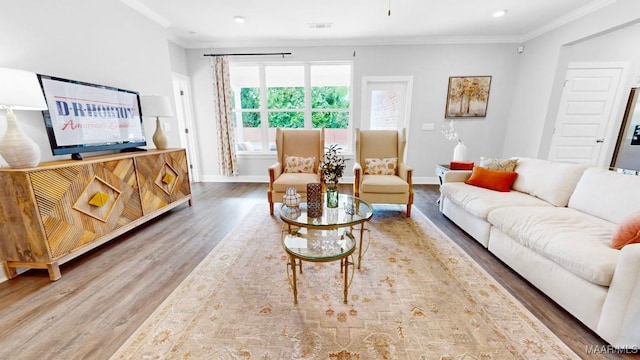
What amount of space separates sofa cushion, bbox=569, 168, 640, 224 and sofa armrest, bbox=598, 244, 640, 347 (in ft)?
2.20

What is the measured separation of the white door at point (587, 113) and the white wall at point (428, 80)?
768 millimetres

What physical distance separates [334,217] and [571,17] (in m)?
4.24

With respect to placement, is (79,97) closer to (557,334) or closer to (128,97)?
(128,97)

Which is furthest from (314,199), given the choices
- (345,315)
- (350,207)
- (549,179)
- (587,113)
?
(587,113)

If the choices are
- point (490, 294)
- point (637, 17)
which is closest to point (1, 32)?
point (490, 294)

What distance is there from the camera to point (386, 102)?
4.51m

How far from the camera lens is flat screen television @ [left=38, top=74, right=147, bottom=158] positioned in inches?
80.5

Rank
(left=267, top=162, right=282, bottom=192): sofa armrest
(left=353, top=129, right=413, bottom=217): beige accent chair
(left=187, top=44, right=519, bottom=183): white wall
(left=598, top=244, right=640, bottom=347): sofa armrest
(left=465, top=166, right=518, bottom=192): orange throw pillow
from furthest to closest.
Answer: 1. (left=187, top=44, right=519, bottom=183): white wall
2. (left=267, top=162, right=282, bottom=192): sofa armrest
3. (left=353, top=129, right=413, bottom=217): beige accent chair
4. (left=465, top=166, right=518, bottom=192): orange throw pillow
5. (left=598, top=244, right=640, bottom=347): sofa armrest

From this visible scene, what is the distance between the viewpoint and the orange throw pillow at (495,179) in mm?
2584

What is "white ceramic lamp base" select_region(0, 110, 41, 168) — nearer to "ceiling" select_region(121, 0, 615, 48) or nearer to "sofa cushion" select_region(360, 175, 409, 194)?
"ceiling" select_region(121, 0, 615, 48)

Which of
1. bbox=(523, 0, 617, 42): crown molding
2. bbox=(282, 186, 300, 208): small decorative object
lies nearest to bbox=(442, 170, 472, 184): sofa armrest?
bbox=(282, 186, 300, 208): small decorative object

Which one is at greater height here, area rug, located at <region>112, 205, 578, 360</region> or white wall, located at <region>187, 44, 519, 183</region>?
white wall, located at <region>187, 44, 519, 183</region>

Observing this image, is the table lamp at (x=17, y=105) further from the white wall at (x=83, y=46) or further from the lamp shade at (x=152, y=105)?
the lamp shade at (x=152, y=105)

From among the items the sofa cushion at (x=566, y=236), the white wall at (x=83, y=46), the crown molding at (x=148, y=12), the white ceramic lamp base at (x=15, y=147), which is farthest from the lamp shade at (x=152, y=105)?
the sofa cushion at (x=566, y=236)
